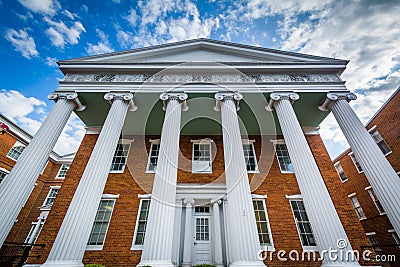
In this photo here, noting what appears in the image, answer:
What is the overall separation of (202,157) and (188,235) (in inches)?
159

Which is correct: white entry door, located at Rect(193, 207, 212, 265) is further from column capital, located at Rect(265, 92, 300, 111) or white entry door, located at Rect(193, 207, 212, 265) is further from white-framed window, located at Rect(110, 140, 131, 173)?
column capital, located at Rect(265, 92, 300, 111)

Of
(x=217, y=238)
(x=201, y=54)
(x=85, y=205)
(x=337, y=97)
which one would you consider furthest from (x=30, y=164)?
(x=337, y=97)

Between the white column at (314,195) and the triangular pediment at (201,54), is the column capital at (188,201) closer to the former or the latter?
the white column at (314,195)

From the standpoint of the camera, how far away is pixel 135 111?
8945mm

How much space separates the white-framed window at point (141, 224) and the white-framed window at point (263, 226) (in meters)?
5.16

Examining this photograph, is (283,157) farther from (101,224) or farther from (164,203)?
(101,224)

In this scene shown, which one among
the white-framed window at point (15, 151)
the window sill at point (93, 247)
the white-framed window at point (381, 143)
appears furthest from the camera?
the white-framed window at point (15, 151)

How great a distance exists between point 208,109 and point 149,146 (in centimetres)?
437

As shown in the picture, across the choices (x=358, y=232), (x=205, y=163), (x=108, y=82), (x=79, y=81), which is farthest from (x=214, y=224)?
(x=79, y=81)

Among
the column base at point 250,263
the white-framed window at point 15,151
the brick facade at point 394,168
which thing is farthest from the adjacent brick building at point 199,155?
the white-framed window at point 15,151

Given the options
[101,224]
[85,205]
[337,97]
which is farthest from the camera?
[101,224]

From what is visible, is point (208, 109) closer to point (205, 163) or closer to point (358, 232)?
point (205, 163)

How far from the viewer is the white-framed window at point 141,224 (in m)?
8.07

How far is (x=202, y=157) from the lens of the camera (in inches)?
413
